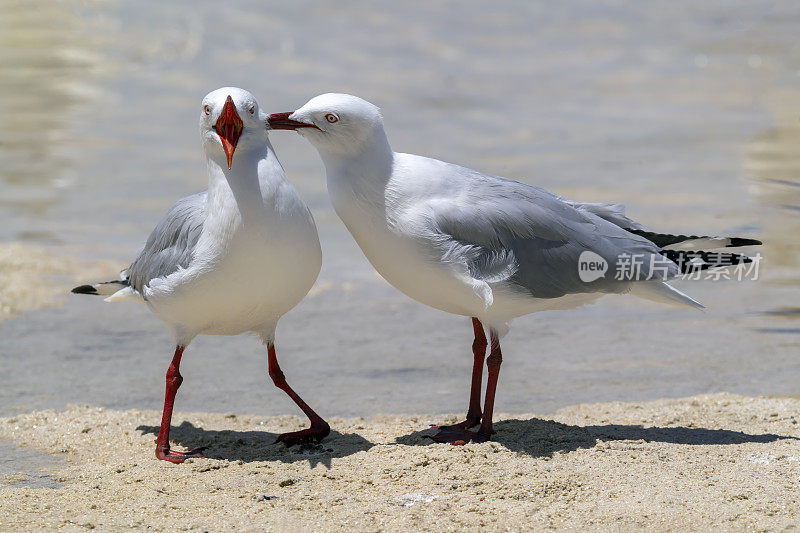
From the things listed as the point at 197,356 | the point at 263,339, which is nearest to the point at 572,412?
the point at 263,339

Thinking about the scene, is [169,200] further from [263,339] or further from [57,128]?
[263,339]

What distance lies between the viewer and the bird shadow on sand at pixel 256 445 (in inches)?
219

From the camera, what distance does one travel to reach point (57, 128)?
1498 cm

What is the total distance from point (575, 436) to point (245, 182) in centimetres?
217

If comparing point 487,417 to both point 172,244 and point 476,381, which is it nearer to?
point 476,381

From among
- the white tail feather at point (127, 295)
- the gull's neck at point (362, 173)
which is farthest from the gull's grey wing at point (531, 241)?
the white tail feather at point (127, 295)

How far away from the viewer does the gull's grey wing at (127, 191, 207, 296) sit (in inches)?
Result: 216

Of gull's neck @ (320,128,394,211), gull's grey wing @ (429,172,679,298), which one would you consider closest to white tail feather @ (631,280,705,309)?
gull's grey wing @ (429,172,679,298)

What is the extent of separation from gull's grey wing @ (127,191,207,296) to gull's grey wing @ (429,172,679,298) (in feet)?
4.04

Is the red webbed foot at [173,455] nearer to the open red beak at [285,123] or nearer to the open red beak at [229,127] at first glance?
the open red beak at [229,127]

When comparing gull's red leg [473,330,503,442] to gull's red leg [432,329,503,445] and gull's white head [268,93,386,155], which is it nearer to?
gull's red leg [432,329,503,445]

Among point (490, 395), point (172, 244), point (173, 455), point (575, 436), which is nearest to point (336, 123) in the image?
point (172, 244)

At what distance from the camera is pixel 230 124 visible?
5.19 metres

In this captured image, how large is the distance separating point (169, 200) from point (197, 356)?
14.1 feet
